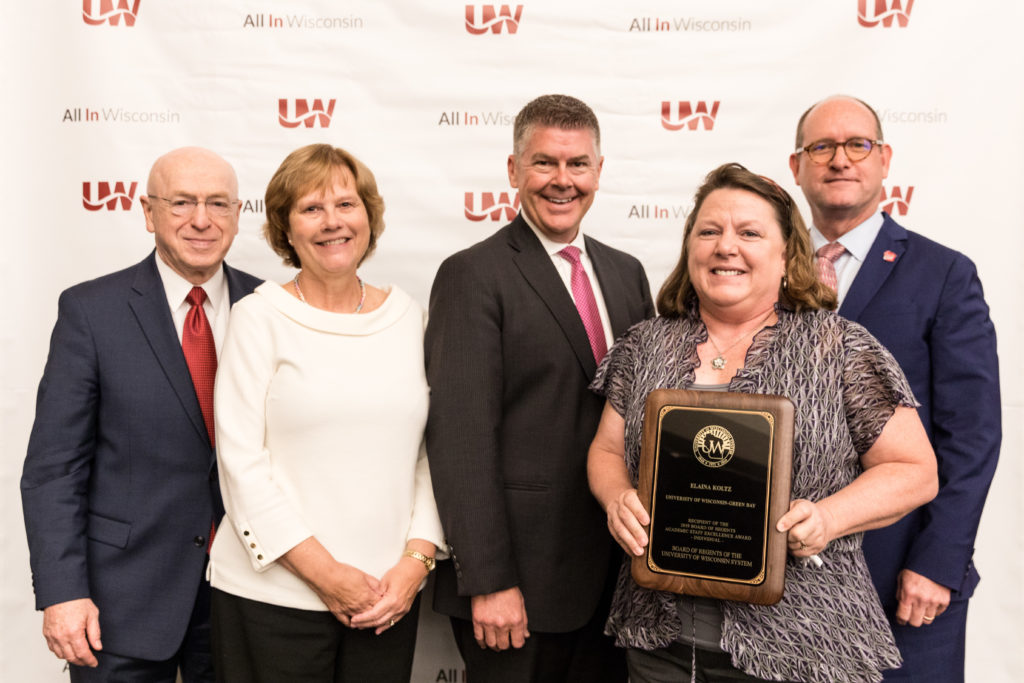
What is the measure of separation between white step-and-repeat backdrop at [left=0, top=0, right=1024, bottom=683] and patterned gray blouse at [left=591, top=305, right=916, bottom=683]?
1.24 meters

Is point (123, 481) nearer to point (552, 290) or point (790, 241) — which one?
point (552, 290)

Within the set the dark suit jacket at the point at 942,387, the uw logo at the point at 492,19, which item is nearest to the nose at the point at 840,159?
the dark suit jacket at the point at 942,387

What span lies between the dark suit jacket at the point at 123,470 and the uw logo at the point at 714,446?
115cm

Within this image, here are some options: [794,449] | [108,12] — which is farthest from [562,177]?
[108,12]

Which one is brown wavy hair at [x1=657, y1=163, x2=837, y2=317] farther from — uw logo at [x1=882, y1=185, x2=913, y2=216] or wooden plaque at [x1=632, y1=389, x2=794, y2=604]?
uw logo at [x1=882, y1=185, x2=913, y2=216]

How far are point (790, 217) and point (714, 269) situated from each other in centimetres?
19

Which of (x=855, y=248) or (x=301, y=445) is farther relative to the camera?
(x=855, y=248)

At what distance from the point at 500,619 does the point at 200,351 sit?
957 millimetres

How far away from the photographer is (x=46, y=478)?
1775mm

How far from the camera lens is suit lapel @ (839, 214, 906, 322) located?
1872 mm

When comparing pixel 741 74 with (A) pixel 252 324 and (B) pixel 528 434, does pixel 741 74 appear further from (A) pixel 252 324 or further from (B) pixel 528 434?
(A) pixel 252 324

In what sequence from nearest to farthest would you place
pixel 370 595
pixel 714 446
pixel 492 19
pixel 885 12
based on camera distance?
pixel 714 446, pixel 370 595, pixel 885 12, pixel 492 19

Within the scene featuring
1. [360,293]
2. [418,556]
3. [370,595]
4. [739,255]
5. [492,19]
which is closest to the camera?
[739,255]

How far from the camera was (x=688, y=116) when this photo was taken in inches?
103
